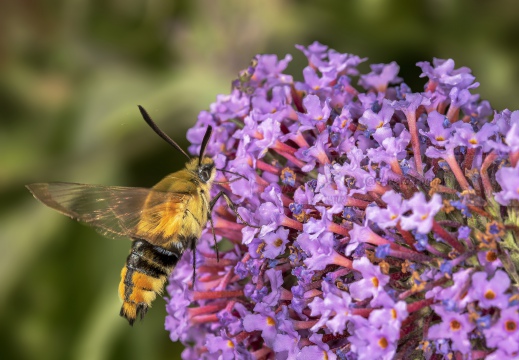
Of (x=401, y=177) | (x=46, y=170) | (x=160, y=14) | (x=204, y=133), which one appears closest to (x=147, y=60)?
(x=160, y=14)

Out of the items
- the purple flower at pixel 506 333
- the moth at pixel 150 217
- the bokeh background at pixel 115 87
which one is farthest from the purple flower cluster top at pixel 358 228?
the bokeh background at pixel 115 87

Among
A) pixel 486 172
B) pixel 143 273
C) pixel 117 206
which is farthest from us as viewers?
pixel 143 273

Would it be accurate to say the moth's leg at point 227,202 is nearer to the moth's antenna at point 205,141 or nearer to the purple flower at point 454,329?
the moth's antenna at point 205,141

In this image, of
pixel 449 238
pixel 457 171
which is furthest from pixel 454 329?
A: pixel 457 171

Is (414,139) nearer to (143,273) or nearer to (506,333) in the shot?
(506,333)

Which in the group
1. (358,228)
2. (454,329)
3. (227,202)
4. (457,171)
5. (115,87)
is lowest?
(454,329)

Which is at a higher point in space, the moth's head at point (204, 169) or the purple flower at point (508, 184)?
the moth's head at point (204, 169)
